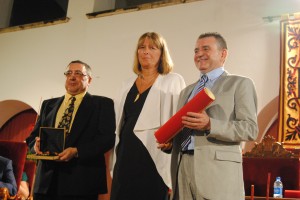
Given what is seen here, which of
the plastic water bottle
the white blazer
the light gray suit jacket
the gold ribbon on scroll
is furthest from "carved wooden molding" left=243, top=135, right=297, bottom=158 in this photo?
the light gray suit jacket

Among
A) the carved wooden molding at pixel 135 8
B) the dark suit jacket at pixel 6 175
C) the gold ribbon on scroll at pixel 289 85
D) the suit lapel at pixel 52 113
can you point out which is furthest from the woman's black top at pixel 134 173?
the carved wooden molding at pixel 135 8

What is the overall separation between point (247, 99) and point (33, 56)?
5.32 m

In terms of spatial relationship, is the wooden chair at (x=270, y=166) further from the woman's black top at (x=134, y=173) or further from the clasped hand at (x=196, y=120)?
the clasped hand at (x=196, y=120)

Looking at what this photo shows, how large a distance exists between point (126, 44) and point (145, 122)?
12.1 ft

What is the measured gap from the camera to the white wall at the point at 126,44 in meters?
4.34

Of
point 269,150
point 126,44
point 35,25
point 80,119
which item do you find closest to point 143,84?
point 80,119

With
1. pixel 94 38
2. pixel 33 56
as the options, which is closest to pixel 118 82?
pixel 94 38

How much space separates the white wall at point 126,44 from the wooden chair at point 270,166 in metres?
0.99

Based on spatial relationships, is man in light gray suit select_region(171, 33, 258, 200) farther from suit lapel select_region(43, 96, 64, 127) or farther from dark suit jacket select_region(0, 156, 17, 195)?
dark suit jacket select_region(0, 156, 17, 195)

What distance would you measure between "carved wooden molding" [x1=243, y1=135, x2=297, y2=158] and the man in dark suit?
1.66m

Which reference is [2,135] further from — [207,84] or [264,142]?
[207,84]

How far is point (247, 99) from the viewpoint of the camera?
58.1 inches

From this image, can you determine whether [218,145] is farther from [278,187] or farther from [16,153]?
[16,153]

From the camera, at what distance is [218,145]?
1.43m
